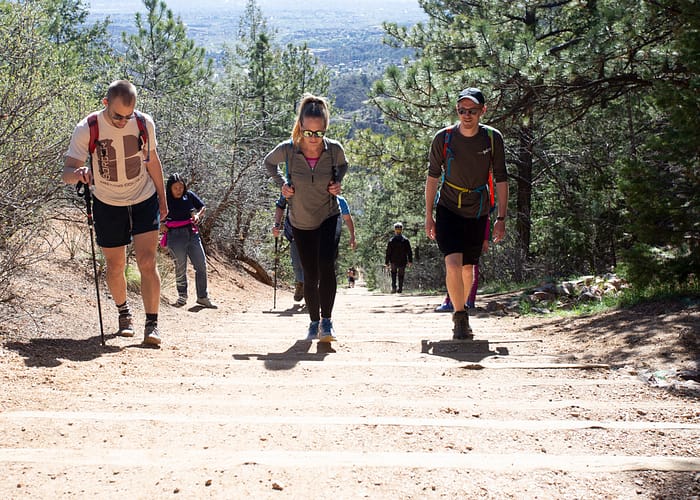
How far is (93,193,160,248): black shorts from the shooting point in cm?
575

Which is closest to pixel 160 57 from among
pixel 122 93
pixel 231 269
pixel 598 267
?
pixel 231 269

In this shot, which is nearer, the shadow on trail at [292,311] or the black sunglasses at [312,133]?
the black sunglasses at [312,133]

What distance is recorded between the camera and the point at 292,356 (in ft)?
19.0

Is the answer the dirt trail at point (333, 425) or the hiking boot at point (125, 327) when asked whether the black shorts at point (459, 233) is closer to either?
the dirt trail at point (333, 425)

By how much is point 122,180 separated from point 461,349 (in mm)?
2912

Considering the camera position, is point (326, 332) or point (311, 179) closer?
point (311, 179)

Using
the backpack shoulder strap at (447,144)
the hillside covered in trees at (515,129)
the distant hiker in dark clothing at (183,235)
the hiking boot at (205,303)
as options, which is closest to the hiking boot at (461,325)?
the backpack shoulder strap at (447,144)

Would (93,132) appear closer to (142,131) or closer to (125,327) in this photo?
(142,131)

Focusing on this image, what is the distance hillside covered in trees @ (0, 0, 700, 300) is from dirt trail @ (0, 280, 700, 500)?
1.72 metres

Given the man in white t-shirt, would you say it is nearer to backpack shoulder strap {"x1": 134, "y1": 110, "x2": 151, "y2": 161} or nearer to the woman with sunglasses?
backpack shoulder strap {"x1": 134, "y1": 110, "x2": 151, "y2": 161}

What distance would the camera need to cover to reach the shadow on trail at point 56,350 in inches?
202

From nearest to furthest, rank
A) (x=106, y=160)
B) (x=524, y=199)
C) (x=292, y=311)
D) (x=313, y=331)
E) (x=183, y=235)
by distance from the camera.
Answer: (x=106, y=160), (x=313, y=331), (x=183, y=235), (x=292, y=311), (x=524, y=199)

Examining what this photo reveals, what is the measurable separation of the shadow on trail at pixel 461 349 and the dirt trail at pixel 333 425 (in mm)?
29

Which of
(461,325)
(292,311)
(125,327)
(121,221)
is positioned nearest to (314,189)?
(121,221)
